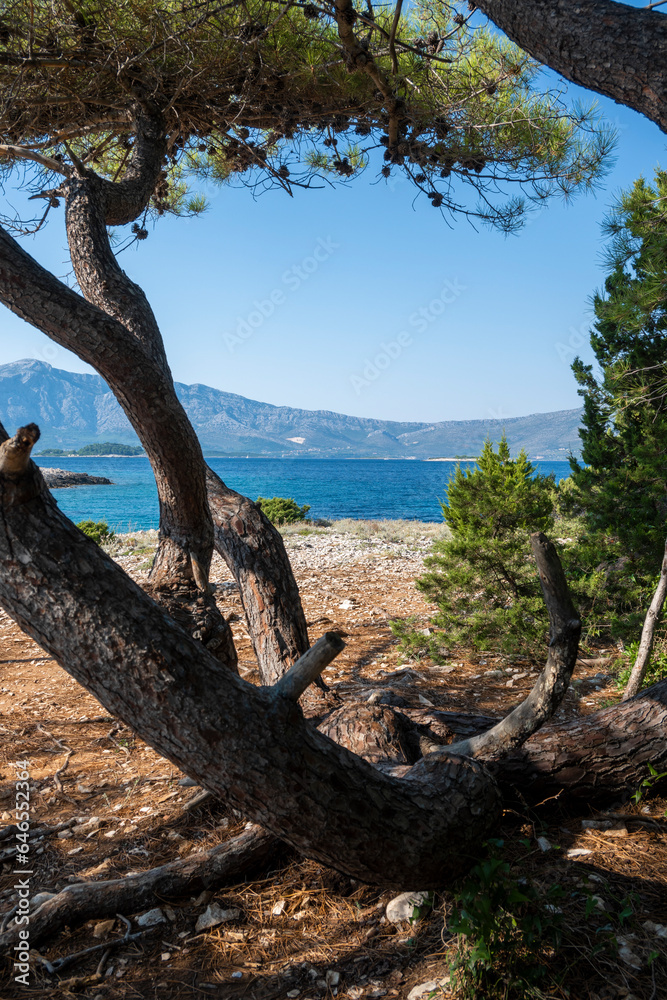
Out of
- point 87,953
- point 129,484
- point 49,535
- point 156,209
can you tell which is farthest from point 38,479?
point 129,484

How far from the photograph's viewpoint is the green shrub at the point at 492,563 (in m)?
4.83

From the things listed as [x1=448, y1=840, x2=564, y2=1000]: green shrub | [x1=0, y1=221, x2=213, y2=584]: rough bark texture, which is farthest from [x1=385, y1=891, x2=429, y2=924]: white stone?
[x1=0, y1=221, x2=213, y2=584]: rough bark texture

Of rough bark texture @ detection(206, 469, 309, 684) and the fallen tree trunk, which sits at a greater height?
rough bark texture @ detection(206, 469, 309, 684)

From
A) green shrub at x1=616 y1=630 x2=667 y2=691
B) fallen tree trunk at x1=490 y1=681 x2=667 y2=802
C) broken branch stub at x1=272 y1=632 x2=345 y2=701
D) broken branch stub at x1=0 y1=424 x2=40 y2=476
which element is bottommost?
green shrub at x1=616 y1=630 x2=667 y2=691

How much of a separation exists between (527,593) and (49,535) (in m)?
4.32

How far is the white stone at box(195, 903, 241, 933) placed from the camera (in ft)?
6.70

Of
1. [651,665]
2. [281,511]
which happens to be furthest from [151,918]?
[281,511]

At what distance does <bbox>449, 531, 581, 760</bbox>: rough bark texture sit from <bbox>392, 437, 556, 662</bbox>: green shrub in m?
2.61

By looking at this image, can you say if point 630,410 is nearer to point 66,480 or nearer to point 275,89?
point 275,89

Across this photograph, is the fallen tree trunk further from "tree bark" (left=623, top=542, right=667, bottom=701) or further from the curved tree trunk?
the curved tree trunk

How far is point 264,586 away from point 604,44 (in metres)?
2.78

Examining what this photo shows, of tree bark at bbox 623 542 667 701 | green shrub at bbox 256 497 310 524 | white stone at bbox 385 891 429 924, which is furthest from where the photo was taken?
green shrub at bbox 256 497 310 524

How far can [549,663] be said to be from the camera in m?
2.10

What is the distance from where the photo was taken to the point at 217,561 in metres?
10.8
